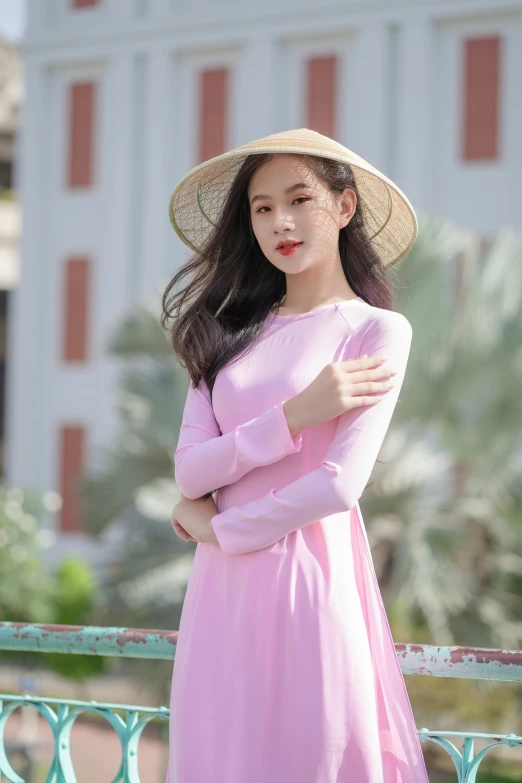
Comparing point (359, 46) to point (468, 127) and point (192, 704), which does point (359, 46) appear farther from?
point (192, 704)

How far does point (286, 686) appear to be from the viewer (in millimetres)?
1871

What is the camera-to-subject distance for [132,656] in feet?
7.95

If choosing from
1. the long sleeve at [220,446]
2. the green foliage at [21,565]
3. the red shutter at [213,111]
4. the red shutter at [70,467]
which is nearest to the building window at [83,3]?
the red shutter at [213,111]

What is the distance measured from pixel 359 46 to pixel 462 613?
12.1 meters

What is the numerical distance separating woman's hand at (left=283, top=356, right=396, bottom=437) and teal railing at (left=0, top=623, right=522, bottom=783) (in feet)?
1.91

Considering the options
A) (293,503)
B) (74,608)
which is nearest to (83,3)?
(74,608)

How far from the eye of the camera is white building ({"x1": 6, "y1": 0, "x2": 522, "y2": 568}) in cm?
1862

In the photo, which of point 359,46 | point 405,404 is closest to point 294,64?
point 359,46

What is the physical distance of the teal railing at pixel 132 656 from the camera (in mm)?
2189

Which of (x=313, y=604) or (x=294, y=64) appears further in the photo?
(x=294, y=64)

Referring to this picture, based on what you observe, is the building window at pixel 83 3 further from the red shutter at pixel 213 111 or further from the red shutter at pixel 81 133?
the red shutter at pixel 213 111

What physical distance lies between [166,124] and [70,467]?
21.2 feet

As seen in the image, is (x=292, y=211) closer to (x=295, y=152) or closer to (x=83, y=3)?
(x=295, y=152)

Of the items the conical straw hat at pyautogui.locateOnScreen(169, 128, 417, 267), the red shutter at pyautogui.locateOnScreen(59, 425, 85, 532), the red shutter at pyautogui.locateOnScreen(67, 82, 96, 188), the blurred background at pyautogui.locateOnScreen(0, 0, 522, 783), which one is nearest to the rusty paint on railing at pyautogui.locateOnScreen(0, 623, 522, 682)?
the conical straw hat at pyautogui.locateOnScreen(169, 128, 417, 267)
